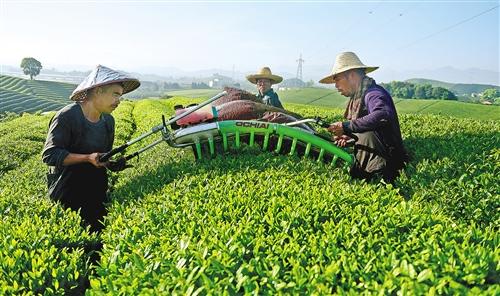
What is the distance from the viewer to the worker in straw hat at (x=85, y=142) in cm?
414

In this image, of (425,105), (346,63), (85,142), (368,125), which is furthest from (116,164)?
(425,105)

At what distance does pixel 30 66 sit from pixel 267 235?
174 m

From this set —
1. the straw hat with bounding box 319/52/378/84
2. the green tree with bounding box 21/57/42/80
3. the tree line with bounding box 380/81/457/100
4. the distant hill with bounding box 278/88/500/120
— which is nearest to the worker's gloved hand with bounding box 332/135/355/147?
the straw hat with bounding box 319/52/378/84

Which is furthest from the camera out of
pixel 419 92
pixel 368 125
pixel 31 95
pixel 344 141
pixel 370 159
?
pixel 31 95

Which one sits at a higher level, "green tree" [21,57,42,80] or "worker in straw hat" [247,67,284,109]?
"green tree" [21,57,42,80]

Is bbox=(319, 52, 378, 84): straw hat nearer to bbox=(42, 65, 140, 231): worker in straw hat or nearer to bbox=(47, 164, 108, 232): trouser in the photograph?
bbox=(42, 65, 140, 231): worker in straw hat

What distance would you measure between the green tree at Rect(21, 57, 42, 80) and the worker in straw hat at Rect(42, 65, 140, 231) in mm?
167370

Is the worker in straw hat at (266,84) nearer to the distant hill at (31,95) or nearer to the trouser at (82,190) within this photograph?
the trouser at (82,190)

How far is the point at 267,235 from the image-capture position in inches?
108

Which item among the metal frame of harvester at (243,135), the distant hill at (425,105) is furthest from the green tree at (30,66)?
the metal frame of harvester at (243,135)

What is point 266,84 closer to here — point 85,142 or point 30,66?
point 85,142

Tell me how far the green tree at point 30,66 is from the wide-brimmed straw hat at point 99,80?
549ft

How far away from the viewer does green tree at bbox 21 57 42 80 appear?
150300mm

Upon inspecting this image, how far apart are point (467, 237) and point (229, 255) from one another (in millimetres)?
1470
